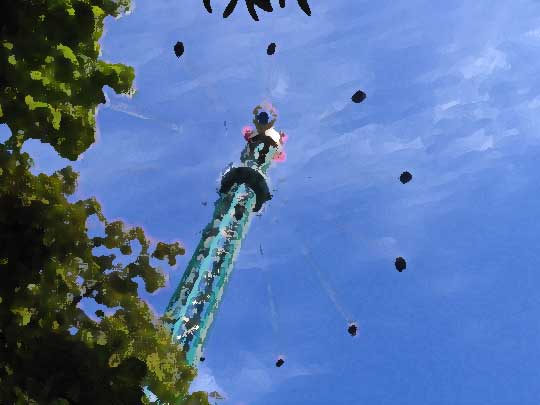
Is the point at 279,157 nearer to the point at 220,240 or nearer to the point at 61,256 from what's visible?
the point at 220,240

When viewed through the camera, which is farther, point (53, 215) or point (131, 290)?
point (131, 290)

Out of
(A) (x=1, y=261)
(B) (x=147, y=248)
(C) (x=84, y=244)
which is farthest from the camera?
(B) (x=147, y=248)

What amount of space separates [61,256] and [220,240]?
30939 millimetres

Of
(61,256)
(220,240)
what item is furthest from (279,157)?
(61,256)

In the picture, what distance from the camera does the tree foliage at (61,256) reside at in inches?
Answer: 277

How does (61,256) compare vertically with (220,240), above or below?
below

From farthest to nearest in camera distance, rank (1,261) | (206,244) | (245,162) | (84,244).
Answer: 1. (245,162)
2. (206,244)
3. (84,244)
4. (1,261)

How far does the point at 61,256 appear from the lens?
25.5 ft

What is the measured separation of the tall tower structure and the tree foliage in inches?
635

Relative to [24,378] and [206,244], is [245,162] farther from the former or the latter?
[24,378]

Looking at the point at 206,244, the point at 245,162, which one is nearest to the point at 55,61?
the point at 206,244

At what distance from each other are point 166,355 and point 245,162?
3866cm

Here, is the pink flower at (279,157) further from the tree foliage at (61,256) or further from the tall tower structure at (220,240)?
the tree foliage at (61,256)

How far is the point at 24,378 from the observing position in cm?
702
